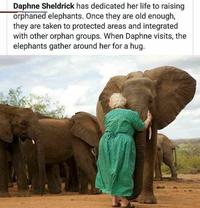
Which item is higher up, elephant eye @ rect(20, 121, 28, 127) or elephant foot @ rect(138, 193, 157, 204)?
elephant eye @ rect(20, 121, 28, 127)

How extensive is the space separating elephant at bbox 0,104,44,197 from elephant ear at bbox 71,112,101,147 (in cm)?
59

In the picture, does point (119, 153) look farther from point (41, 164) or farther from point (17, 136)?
point (17, 136)

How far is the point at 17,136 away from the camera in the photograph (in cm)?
784

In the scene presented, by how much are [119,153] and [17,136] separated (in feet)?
10.0

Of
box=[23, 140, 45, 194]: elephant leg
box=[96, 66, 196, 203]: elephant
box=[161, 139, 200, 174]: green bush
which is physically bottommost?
box=[161, 139, 200, 174]: green bush

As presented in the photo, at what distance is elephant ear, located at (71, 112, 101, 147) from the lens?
8.19m

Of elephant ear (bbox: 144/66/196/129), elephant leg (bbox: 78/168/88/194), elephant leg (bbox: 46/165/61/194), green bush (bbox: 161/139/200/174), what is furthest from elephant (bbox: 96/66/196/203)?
green bush (bbox: 161/139/200/174)

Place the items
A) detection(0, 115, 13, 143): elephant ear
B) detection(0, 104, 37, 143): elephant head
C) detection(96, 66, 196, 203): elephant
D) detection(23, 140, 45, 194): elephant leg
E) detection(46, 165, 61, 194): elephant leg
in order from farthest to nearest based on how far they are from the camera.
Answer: detection(46, 165, 61, 194): elephant leg → detection(23, 140, 45, 194): elephant leg → detection(0, 104, 37, 143): elephant head → detection(0, 115, 13, 143): elephant ear → detection(96, 66, 196, 203): elephant

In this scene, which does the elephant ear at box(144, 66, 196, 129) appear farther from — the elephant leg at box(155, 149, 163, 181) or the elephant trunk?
the elephant leg at box(155, 149, 163, 181)

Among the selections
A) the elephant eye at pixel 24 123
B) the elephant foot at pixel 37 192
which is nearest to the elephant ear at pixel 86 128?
the elephant eye at pixel 24 123

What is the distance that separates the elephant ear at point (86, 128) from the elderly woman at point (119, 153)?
10.1 feet

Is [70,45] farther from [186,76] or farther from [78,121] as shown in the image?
[78,121]

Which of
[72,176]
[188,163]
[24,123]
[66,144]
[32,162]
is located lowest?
[188,163]

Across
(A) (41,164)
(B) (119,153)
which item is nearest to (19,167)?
(A) (41,164)
